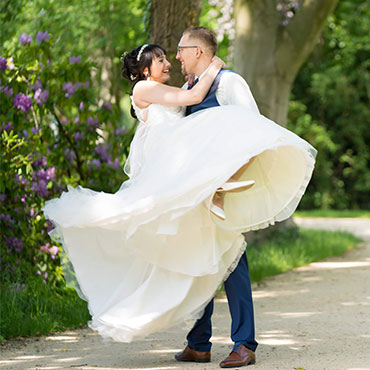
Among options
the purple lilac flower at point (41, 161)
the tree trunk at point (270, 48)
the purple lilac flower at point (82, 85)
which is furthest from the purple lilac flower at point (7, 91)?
the tree trunk at point (270, 48)

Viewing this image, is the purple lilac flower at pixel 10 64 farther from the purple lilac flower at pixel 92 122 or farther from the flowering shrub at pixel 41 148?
the purple lilac flower at pixel 92 122

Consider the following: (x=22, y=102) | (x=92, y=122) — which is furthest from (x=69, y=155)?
(x=22, y=102)

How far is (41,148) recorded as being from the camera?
266 inches

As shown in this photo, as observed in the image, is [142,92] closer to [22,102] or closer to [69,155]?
[22,102]

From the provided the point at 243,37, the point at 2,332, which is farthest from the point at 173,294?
the point at 243,37

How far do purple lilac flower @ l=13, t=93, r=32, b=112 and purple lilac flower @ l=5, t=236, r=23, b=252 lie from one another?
111 cm

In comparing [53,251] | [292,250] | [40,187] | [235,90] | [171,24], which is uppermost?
[171,24]

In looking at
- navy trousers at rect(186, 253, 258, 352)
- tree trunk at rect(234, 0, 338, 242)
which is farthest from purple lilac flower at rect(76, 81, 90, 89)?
tree trunk at rect(234, 0, 338, 242)

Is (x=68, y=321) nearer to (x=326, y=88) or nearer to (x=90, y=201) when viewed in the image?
(x=90, y=201)

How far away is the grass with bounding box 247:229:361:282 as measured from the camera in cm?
938

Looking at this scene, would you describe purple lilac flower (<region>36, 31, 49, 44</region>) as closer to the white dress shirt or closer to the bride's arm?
the bride's arm

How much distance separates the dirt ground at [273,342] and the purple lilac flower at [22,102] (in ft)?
6.41

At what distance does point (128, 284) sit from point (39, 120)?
301cm

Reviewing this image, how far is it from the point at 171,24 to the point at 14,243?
2766 mm
